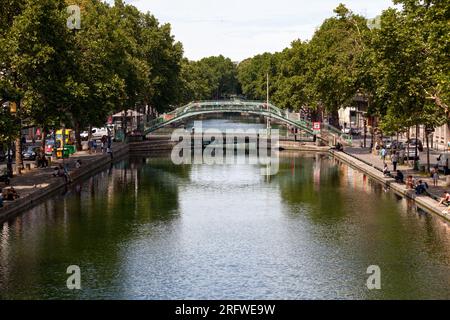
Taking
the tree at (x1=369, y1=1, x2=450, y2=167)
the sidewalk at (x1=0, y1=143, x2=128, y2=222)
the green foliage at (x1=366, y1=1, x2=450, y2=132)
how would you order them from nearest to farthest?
1. the sidewalk at (x1=0, y1=143, x2=128, y2=222)
2. the green foliage at (x1=366, y1=1, x2=450, y2=132)
3. the tree at (x1=369, y1=1, x2=450, y2=167)

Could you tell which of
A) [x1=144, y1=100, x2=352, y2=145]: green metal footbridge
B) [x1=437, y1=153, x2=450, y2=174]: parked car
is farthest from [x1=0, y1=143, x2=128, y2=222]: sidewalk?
[x1=437, y1=153, x2=450, y2=174]: parked car

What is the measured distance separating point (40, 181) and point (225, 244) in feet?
88.6

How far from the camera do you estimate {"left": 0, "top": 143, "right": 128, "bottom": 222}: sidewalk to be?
179ft

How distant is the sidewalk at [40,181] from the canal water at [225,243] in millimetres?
1169

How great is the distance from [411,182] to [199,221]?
20.8 meters

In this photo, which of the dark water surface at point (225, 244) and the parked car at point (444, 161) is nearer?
the dark water surface at point (225, 244)

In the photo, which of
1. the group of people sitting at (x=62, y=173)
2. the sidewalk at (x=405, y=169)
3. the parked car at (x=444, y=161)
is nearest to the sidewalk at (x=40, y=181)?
the group of people sitting at (x=62, y=173)

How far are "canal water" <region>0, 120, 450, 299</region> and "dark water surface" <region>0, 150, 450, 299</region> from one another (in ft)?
0.21

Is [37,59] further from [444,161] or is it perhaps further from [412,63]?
[444,161]

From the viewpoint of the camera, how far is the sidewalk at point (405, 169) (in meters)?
60.9

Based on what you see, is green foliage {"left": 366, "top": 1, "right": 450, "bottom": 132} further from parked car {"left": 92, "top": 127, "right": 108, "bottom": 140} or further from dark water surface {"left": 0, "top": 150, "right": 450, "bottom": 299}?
parked car {"left": 92, "top": 127, "right": 108, "bottom": 140}

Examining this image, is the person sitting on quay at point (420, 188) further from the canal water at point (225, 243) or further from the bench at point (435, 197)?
the canal water at point (225, 243)

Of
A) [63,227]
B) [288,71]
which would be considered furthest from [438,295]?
[288,71]

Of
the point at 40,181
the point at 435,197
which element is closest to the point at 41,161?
the point at 40,181
